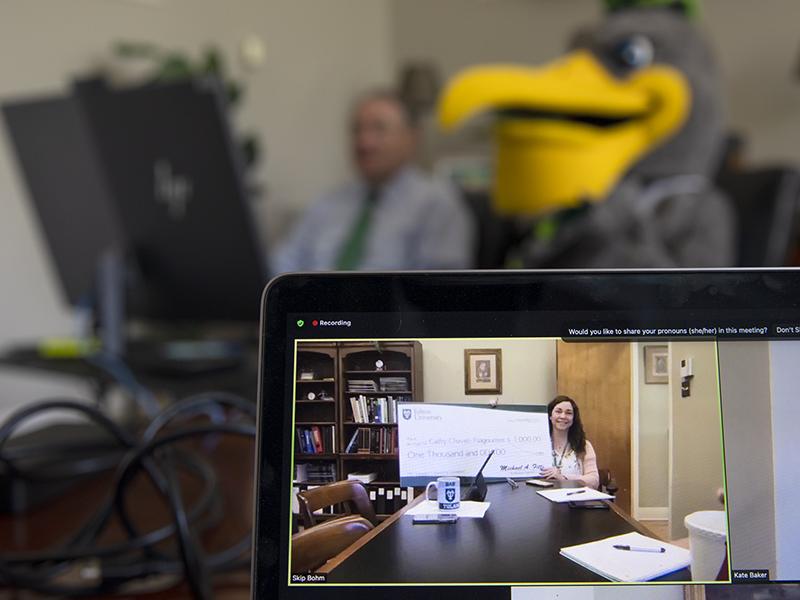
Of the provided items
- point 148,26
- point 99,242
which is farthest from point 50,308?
point 99,242

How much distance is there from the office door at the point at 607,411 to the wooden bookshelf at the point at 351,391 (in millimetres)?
72

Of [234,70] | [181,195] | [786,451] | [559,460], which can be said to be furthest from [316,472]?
[234,70]

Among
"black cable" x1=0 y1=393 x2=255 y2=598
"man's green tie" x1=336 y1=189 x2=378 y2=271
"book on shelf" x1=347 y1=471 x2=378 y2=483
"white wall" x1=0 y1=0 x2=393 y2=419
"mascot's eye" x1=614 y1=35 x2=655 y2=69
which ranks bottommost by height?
"black cable" x1=0 y1=393 x2=255 y2=598

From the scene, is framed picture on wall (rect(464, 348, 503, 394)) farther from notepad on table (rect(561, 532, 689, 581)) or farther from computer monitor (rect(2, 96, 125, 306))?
computer monitor (rect(2, 96, 125, 306))

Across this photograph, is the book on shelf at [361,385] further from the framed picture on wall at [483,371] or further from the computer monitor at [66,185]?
the computer monitor at [66,185]

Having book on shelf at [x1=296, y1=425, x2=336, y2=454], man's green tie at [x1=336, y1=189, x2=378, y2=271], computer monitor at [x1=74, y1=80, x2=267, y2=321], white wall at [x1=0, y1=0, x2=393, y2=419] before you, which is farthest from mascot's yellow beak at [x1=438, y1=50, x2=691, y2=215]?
white wall at [x1=0, y1=0, x2=393, y2=419]

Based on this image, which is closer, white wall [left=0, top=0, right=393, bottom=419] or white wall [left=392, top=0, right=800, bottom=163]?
white wall [left=0, top=0, right=393, bottom=419]

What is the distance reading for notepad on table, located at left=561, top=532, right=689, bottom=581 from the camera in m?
0.36

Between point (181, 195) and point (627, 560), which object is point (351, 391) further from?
point (181, 195)

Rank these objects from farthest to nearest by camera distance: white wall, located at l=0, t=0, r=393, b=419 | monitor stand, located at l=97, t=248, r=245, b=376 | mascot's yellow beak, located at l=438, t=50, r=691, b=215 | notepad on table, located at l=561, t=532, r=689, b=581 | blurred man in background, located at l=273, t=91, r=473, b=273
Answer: white wall, located at l=0, t=0, r=393, b=419 → blurred man in background, located at l=273, t=91, r=473, b=273 → mascot's yellow beak, located at l=438, t=50, r=691, b=215 → monitor stand, located at l=97, t=248, r=245, b=376 → notepad on table, located at l=561, t=532, r=689, b=581

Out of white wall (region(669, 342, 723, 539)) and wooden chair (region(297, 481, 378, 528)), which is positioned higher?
white wall (region(669, 342, 723, 539))

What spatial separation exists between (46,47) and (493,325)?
2201mm

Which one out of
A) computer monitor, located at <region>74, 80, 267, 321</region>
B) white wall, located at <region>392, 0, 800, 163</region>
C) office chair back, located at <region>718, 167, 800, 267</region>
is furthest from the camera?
white wall, located at <region>392, 0, 800, 163</region>

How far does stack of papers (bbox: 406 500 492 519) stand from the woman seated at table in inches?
1.7
